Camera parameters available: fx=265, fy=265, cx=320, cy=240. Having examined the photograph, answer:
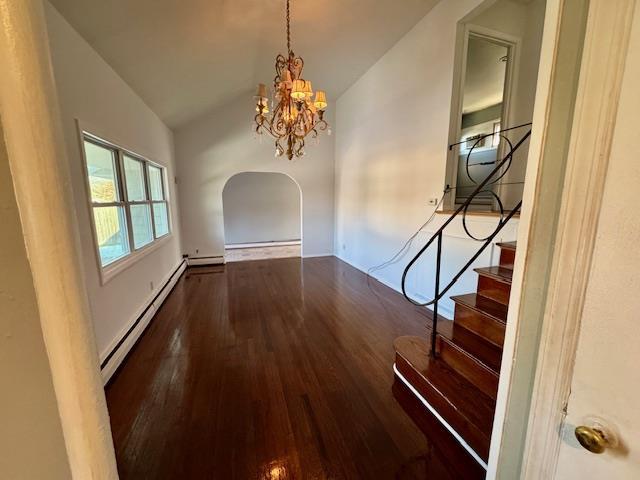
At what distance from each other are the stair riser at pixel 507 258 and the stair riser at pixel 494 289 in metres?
0.26

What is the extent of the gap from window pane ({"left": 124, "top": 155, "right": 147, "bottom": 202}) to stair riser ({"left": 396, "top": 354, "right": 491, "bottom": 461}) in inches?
137

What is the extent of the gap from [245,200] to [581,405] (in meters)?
8.64

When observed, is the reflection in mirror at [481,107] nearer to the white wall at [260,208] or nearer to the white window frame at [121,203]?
the white window frame at [121,203]

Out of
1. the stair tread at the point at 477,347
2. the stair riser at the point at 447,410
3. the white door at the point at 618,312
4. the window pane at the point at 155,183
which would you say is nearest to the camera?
the white door at the point at 618,312

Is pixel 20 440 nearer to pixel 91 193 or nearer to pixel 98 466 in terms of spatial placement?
pixel 98 466

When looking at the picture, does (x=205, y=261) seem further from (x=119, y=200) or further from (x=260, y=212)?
(x=260, y=212)

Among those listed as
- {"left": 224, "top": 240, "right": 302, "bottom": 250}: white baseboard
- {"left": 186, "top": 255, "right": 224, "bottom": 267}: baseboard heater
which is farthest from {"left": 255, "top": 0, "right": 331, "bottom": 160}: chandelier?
{"left": 224, "top": 240, "right": 302, "bottom": 250}: white baseboard

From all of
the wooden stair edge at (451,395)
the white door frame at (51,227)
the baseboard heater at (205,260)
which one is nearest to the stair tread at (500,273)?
the wooden stair edge at (451,395)

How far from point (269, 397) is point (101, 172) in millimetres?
2621

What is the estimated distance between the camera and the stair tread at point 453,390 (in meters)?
1.50

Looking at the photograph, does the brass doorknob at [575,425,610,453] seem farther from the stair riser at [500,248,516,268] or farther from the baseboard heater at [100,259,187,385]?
the baseboard heater at [100,259,187,385]

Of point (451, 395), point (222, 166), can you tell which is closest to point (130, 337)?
point (451, 395)

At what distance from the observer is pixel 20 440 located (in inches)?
17.2

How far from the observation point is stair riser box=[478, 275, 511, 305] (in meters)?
1.86
